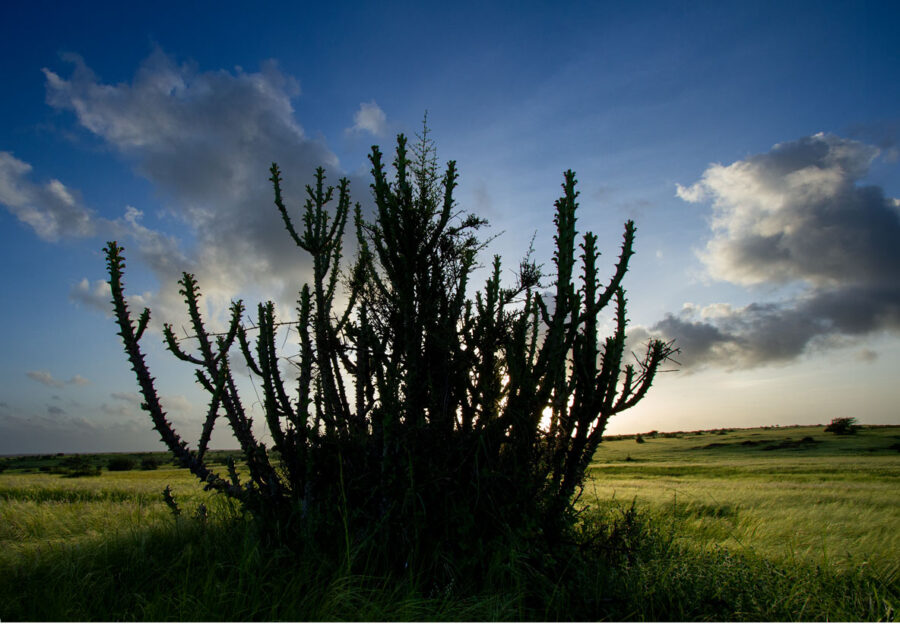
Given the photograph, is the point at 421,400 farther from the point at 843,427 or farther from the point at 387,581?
the point at 843,427

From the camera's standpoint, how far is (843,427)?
200 feet

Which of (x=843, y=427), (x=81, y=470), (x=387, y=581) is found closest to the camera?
(x=387, y=581)

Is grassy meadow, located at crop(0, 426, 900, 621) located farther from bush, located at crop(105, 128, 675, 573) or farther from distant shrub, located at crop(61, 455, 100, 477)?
distant shrub, located at crop(61, 455, 100, 477)

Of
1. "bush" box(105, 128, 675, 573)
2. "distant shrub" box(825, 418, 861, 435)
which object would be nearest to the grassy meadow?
"bush" box(105, 128, 675, 573)

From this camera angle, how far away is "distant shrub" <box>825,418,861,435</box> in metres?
59.6

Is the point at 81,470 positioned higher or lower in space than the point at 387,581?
lower

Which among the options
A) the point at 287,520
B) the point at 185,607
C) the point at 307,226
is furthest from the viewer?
the point at 307,226

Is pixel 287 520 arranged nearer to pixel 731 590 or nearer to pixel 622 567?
pixel 622 567

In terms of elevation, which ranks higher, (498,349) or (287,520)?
(498,349)

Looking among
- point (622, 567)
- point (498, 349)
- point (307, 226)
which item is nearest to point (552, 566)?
point (622, 567)

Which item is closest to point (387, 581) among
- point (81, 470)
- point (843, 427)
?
point (81, 470)

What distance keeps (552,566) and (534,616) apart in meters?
0.51

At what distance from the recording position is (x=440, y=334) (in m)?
4.67

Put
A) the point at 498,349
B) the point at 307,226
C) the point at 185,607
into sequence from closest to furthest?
the point at 185,607
the point at 498,349
the point at 307,226
